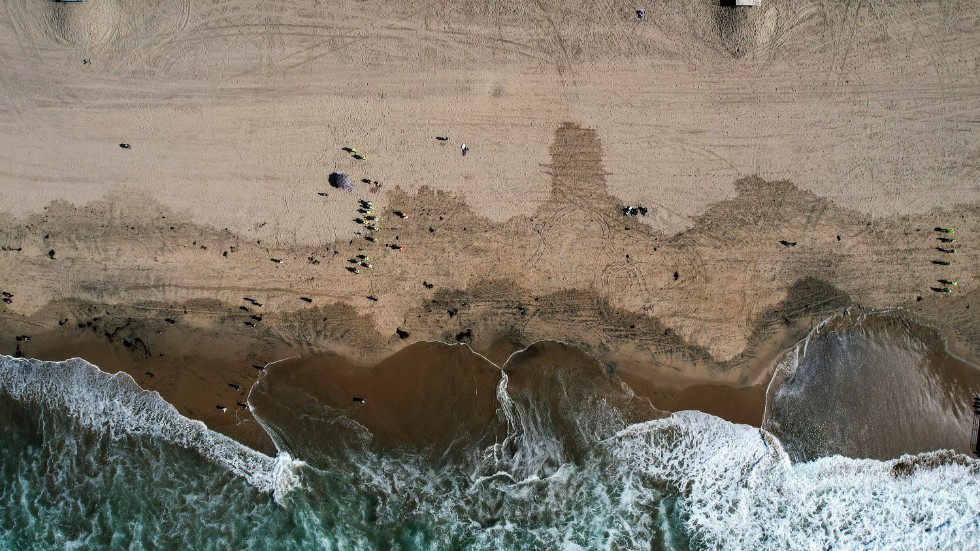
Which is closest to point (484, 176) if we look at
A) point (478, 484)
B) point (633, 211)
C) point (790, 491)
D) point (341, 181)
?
point (341, 181)

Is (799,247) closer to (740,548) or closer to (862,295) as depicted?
(862,295)

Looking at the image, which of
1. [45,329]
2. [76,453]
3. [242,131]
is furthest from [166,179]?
[76,453]

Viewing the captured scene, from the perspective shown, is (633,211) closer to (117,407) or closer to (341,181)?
(341,181)

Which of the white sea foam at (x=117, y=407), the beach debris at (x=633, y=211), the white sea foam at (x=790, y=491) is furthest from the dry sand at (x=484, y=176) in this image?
the white sea foam at (x=790, y=491)

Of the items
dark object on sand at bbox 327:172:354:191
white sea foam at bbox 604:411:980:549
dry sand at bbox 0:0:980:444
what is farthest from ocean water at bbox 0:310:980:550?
dark object on sand at bbox 327:172:354:191

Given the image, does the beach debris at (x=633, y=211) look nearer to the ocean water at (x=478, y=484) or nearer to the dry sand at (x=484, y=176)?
the dry sand at (x=484, y=176)
